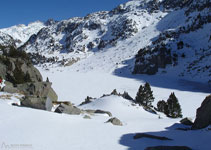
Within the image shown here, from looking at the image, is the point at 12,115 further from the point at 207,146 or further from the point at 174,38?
the point at 174,38

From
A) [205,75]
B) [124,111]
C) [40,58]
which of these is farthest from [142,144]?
[40,58]

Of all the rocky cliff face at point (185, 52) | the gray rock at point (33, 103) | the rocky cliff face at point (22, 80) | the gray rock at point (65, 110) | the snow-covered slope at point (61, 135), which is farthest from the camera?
the rocky cliff face at point (185, 52)

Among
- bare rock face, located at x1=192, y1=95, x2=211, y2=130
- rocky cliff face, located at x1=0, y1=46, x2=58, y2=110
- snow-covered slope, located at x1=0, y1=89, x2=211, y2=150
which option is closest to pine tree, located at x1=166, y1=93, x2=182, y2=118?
bare rock face, located at x1=192, y1=95, x2=211, y2=130

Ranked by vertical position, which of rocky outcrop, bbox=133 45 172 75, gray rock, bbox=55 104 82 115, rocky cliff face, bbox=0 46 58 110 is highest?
rocky outcrop, bbox=133 45 172 75

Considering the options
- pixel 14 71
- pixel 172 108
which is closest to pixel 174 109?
pixel 172 108

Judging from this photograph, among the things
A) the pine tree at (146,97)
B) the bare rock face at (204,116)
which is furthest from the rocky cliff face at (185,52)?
the bare rock face at (204,116)

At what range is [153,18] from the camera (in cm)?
17912

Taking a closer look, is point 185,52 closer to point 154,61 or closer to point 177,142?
point 154,61

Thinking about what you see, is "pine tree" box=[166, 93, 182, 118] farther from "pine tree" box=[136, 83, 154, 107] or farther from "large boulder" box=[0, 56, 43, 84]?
"large boulder" box=[0, 56, 43, 84]

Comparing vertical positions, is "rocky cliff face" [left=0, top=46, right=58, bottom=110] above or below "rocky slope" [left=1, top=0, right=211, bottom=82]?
below

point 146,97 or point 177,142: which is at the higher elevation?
point 146,97

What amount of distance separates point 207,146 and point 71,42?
636ft

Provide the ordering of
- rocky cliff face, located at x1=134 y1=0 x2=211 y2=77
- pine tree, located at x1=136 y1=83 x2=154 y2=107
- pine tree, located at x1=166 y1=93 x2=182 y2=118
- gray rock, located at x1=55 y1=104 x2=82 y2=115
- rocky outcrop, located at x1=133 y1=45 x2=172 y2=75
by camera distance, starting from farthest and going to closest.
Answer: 1. rocky outcrop, located at x1=133 y1=45 x2=172 y2=75
2. rocky cliff face, located at x1=134 y1=0 x2=211 y2=77
3. pine tree, located at x1=136 y1=83 x2=154 y2=107
4. pine tree, located at x1=166 y1=93 x2=182 y2=118
5. gray rock, located at x1=55 y1=104 x2=82 y2=115

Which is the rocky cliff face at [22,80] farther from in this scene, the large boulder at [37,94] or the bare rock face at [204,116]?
the bare rock face at [204,116]
